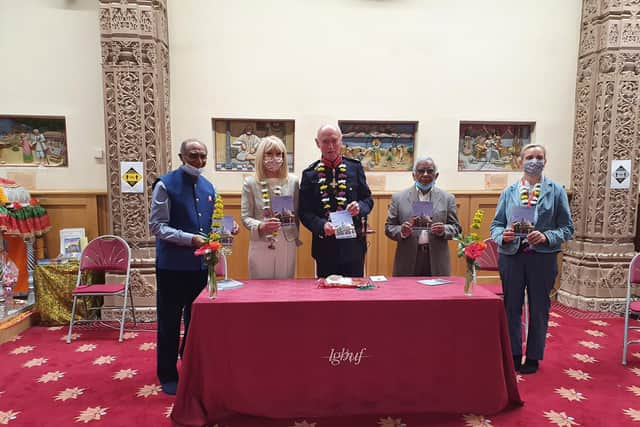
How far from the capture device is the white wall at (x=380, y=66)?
4676 millimetres

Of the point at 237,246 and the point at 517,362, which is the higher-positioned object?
the point at 237,246

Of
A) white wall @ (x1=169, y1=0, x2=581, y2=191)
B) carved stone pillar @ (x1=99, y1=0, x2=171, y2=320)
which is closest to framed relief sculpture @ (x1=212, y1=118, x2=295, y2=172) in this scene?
white wall @ (x1=169, y1=0, x2=581, y2=191)

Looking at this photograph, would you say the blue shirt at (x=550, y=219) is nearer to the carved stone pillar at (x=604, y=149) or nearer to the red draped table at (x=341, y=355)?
the red draped table at (x=341, y=355)

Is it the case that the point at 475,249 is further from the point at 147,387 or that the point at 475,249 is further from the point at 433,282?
the point at 147,387

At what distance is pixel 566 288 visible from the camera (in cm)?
502

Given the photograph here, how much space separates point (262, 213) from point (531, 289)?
2.15 meters

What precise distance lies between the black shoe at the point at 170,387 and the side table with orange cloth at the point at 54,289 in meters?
2.16

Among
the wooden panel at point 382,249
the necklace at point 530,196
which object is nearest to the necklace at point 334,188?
the necklace at point 530,196

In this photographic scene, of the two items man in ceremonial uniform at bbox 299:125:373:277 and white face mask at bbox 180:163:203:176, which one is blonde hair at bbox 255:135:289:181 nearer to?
man in ceremonial uniform at bbox 299:125:373:277

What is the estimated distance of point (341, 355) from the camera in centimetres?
228

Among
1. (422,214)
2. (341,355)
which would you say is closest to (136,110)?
(422,214)

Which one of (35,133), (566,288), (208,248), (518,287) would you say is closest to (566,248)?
(566,288)

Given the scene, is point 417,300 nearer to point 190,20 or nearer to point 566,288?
point 566,288

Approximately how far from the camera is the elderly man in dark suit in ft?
10.0
